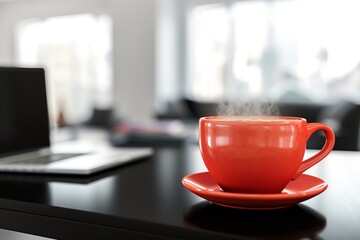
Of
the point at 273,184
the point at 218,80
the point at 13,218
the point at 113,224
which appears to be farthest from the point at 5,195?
the point at 218,80

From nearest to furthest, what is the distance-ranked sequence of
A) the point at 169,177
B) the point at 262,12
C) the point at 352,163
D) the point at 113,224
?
the point at 113,224, the point at 169,177, the point at 352,163, the point at 262,12

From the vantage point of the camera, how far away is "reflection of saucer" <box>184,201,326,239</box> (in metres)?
0.36

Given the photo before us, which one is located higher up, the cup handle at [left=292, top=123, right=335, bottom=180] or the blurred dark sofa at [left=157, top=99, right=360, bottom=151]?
the cup handle at [left=292, top=123, right=335, bottom=180]

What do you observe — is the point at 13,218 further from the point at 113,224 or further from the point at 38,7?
the point at 38,7

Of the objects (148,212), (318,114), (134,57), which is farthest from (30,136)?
(134,57)

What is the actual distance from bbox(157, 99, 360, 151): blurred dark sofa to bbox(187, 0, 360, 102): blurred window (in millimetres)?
441

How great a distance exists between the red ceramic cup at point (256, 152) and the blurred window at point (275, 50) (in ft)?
16.2

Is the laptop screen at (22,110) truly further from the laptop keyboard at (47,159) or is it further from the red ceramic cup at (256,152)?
the red ceramic cup at (256,152)

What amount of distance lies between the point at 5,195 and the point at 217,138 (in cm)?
27

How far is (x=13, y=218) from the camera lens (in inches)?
18.8

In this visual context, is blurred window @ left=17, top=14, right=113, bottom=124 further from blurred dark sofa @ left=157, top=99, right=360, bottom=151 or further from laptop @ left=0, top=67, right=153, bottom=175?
laptop @ left=0, top=67, right=153, bottom=175

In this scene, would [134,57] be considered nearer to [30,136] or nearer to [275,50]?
[275,50]

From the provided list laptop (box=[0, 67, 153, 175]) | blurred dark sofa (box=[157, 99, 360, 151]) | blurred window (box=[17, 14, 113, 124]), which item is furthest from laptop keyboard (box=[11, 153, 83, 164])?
blurred window (box=[17, 14, 113, 124])

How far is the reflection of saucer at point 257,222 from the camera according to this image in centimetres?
36
